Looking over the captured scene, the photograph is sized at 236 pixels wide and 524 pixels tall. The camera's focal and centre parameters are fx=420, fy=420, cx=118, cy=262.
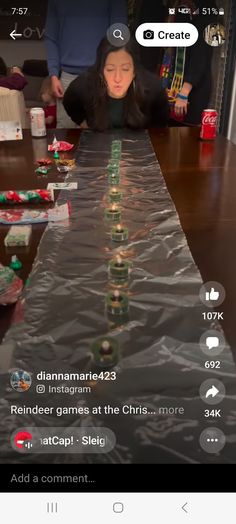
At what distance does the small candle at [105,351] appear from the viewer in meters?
0.45

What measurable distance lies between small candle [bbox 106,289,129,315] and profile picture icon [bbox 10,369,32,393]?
0.14 m

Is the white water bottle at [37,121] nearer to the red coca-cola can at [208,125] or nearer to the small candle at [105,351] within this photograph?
the red coca-cola can at [208,125]

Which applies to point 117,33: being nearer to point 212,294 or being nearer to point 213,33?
point 213,33

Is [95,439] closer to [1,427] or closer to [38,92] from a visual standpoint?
[1,427]

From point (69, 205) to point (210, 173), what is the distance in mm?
359

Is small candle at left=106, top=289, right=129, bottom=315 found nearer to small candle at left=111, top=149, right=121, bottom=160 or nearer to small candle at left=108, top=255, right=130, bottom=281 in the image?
small candle at left=108, top=255, right=130, bottom=281

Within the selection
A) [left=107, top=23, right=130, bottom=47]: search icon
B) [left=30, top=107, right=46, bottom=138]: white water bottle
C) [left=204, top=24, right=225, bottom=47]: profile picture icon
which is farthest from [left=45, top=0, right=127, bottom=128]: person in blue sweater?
[left=30, top=107, right=46, bottom=138]: white water bottle

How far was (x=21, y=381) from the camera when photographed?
1.38 ft

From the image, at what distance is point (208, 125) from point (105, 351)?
940mm

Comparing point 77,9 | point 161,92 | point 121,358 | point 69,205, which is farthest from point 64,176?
point 121,358

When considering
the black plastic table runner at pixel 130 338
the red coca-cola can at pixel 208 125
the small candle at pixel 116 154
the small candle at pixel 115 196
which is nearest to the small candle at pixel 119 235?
the black plastic table runner at pixel 130 338

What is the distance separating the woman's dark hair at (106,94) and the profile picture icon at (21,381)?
0.45m

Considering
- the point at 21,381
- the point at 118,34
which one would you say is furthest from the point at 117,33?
the point at 21,381

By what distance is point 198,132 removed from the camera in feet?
4.37
